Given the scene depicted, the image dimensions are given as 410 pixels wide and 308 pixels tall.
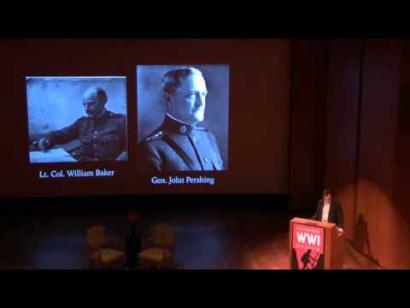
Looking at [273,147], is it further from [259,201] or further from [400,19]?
[400,19]

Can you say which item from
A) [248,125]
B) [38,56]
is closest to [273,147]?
[248,125]

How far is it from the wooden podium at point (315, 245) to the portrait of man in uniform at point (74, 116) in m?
4.77

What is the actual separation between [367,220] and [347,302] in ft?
25.0

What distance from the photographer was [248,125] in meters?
11.1

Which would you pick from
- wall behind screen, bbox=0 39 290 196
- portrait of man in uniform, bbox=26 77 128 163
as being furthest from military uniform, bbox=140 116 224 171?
portrait of man in uniform, bbox=26 77 128 163

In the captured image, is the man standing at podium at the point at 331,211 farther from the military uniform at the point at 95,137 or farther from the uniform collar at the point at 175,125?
the military uniform at the point at 95,137

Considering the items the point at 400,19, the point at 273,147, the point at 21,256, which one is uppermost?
the point at 400,19

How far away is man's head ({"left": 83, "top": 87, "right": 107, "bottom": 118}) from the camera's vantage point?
10625 millimetres

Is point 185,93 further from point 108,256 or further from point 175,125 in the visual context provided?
point 108,256

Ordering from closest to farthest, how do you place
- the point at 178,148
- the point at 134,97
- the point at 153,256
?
the point at 153,256, the point at 134,97, the point at 178,148

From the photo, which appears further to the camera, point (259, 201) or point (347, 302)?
point (259, 201)

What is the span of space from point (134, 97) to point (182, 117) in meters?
0.98

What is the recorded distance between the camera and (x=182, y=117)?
1081 cm

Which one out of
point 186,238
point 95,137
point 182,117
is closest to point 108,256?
point 186,238
